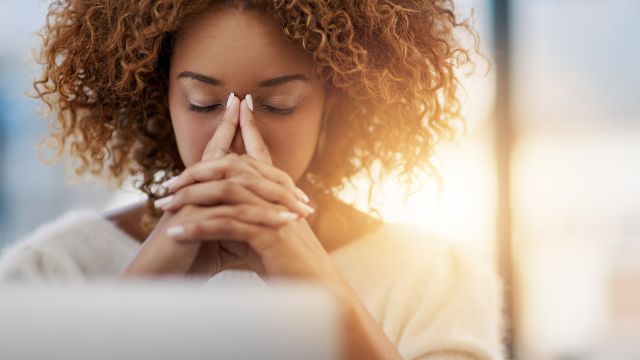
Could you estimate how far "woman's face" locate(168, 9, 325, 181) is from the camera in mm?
925

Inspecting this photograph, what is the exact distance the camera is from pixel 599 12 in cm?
252

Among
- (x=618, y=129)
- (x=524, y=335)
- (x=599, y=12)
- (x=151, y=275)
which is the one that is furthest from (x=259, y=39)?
(x=618, y=129)

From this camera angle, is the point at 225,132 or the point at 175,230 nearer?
the point at 175,230

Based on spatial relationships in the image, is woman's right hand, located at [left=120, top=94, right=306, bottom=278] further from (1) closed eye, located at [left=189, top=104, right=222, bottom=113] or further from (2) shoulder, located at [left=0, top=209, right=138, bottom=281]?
(2) shoulder, located at [left=0, top=209, right=138, bottom=281]

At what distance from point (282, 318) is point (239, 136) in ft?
1.82

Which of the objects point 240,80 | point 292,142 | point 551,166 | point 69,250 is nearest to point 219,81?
point 240,80

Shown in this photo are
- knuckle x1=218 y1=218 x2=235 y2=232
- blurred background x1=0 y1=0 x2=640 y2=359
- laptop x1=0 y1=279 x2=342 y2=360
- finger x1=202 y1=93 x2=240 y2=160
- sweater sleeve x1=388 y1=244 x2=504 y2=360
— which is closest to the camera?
laptop x1=0 y1=279 x2=342 y2=360

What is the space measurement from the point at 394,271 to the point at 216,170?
16.8 inches

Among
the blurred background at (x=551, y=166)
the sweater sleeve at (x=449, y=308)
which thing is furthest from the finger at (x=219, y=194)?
the blurred background at (x=551, y=166)

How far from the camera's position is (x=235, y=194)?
0.83 m

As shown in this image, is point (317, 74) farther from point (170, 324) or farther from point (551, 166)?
point (551, 166)

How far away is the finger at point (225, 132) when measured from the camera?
91 centimetres

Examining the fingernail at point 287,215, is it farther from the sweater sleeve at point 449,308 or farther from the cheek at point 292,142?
the sweater sleeve at point 449,308

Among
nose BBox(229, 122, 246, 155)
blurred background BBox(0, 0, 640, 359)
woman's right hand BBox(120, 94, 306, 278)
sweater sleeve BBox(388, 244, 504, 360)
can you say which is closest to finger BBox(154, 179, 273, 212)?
woman's right hand BBox(120, 94, 306, 278)
